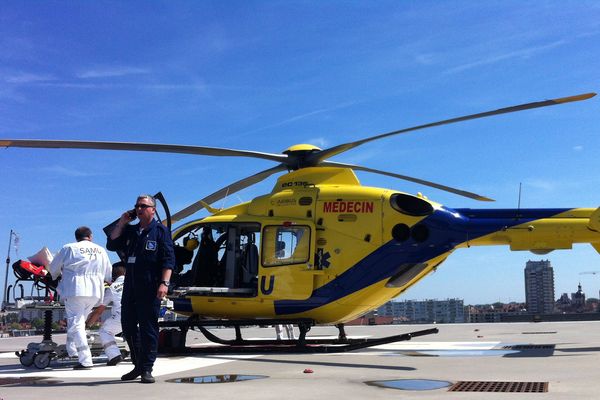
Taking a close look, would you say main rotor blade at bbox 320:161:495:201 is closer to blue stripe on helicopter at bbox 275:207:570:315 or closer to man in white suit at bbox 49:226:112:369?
blue stripe on helicopter at bbox 275:207:570:315

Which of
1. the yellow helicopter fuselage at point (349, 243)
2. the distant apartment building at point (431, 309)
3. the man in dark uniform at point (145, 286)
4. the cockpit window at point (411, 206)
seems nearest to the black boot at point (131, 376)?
the man in dark uniform at point (145, 286)

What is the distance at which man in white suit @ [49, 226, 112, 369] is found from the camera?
835 cm

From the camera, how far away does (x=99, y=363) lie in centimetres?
910

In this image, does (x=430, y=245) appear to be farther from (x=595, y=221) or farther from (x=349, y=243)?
(x=595, y=221)

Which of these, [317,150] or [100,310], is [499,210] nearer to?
[317,150]

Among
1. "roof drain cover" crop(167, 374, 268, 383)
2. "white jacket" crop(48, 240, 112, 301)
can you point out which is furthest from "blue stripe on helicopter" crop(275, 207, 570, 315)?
"roof drain cover" crop(167, 374, 268, 383)

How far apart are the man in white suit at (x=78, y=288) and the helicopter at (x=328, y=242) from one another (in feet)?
8.76

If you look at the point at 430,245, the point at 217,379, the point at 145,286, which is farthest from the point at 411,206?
the point at 145,286

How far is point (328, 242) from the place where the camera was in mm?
11336

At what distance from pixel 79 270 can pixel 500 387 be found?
553cm

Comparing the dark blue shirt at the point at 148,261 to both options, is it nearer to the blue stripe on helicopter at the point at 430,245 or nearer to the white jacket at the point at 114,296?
the white jacket at the point at 114,296

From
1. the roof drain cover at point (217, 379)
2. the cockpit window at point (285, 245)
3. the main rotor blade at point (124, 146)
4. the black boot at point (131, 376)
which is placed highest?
the main rotor blade at point (124, 146)

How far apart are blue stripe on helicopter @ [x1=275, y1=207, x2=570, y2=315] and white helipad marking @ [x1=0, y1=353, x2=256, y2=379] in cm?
221

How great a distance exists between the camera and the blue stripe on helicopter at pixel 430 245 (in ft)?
36.1
